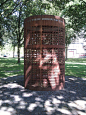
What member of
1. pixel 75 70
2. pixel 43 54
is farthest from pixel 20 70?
pixel 43 54

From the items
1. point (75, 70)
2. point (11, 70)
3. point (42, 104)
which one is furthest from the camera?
point (75, 70)

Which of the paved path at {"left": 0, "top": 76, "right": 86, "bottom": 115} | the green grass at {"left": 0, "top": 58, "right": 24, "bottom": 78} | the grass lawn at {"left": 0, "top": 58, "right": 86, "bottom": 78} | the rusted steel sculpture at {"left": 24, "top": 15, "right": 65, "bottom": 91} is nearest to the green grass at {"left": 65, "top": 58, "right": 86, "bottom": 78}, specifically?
the grass lawn at {"left": 0, "top": 58, "right": 86, "bottom": 78}

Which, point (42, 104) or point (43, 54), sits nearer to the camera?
point (42, 104)

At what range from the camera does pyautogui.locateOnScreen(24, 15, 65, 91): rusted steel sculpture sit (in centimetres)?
→ 613

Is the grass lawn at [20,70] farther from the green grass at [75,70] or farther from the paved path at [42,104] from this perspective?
the paved path at [42,104]

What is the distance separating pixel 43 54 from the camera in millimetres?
6348

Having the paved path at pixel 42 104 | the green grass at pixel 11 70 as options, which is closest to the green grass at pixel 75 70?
the green grass at pixel 11 70

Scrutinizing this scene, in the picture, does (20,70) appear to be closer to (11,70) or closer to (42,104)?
(11,70)

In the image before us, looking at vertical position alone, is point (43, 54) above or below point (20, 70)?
above

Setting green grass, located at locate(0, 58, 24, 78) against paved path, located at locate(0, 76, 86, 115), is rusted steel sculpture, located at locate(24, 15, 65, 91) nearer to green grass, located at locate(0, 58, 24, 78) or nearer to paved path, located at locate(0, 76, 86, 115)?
paved path, located at locate(0, 76, 86, 115)

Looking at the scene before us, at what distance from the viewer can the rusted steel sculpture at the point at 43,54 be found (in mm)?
6128

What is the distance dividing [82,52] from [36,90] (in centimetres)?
6695

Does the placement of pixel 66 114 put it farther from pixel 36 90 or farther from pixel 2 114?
pixel 36 90

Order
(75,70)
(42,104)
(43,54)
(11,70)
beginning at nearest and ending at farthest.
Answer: (42,104) → (43,54) → (11,70) → (75,70)
